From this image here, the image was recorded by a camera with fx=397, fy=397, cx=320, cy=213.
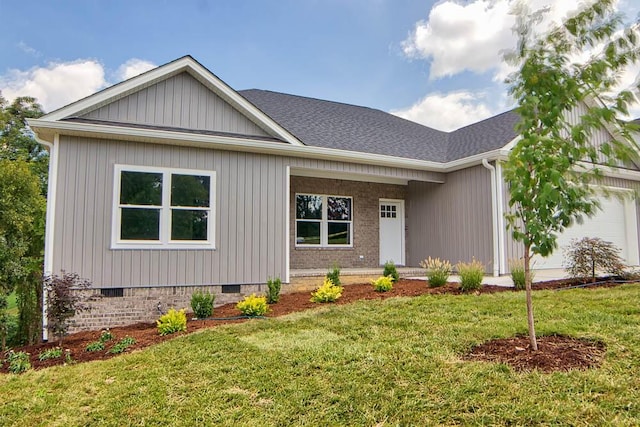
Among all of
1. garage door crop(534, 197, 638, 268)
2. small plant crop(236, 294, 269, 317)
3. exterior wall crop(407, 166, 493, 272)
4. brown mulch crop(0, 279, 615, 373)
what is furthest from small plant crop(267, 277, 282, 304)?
garage door crop(534, 197, 638, 268)

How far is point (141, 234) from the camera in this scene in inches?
303

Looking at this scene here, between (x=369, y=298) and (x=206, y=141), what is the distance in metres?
4.47

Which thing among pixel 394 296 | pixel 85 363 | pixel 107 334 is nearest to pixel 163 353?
pixel 85 363

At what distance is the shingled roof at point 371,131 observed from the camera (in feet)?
34.9

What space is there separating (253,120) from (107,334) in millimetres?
5051

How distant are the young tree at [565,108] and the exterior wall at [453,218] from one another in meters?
6.67

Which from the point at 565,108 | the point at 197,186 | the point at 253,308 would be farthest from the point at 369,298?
the point at 565,108

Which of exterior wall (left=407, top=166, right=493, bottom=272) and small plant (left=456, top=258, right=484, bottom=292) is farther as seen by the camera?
exterior wall (left=407, top=166, right=493, bottom=272)

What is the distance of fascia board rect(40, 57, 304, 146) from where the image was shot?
7.30 meters

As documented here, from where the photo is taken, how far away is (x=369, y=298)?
7.50 meters

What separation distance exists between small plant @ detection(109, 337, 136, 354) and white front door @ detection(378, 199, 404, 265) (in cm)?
865

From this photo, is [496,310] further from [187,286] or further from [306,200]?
[306,200]

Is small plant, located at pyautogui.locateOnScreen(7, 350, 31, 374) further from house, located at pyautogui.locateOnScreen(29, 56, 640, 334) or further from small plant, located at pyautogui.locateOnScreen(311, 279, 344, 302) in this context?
small plant, located at pyautogui.locateOnScreen(311, 279, 344, 302)

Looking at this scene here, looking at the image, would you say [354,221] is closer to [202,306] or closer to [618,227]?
[202,306]
